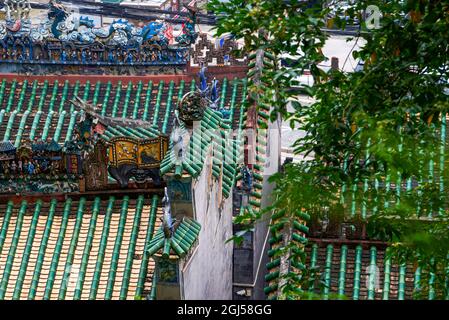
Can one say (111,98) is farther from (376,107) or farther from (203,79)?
(376,107)

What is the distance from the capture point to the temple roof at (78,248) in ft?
68.0

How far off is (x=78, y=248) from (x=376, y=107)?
6.95 metres

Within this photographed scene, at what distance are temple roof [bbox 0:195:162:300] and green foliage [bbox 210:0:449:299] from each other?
3.85 meters

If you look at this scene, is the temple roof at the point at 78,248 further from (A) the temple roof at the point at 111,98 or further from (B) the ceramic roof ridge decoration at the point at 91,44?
(B) the ceramic roof ridge decoration at the point at 91,44

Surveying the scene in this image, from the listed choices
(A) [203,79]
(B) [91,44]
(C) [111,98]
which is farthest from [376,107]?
(B) [91,44]

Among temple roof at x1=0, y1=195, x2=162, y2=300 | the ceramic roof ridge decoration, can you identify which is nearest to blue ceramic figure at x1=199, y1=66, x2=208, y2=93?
the ceramic roof ridge decoration

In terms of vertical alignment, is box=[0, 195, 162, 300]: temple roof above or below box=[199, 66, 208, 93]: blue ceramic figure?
below

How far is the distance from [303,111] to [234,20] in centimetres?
178

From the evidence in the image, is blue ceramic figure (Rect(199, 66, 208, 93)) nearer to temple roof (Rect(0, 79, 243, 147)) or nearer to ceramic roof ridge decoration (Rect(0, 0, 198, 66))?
temple roof (Rect(0, 79, 243, 147))

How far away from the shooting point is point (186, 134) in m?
20.8

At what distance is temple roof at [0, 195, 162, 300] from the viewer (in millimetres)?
20719
